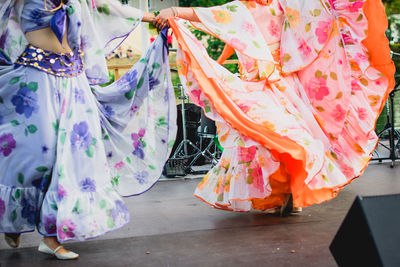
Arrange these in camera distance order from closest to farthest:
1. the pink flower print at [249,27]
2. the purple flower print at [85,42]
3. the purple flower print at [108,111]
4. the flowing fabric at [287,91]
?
the purple flower print at [85,42] < the purple flower print at [108,111] < the flowing fabric at [287,91] < the pink flower print at [249,27]

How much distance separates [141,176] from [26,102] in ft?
2.70

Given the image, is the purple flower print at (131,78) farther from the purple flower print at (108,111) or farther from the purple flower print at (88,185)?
the purple flower print at (88,185)

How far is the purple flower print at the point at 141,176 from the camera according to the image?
3.25 meters

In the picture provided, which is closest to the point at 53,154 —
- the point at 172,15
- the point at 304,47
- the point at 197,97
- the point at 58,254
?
the point at 58,254

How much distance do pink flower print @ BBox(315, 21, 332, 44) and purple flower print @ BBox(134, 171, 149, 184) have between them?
1581 mm

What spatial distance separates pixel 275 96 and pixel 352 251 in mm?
1979

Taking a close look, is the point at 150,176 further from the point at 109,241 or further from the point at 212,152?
the point at 212,152

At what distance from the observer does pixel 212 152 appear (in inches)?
280

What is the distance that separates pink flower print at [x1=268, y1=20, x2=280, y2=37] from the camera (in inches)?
152

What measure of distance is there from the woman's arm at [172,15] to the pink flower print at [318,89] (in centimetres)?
97

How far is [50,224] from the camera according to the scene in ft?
9.23

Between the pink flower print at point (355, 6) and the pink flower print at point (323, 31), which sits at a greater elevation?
the pink flower print at point (355, 6)

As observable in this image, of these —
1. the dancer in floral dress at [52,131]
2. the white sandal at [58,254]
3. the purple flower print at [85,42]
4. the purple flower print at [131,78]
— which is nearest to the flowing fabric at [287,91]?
the purple flower print at [131,78]

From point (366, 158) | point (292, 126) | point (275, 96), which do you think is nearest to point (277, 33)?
point (275, 96)
